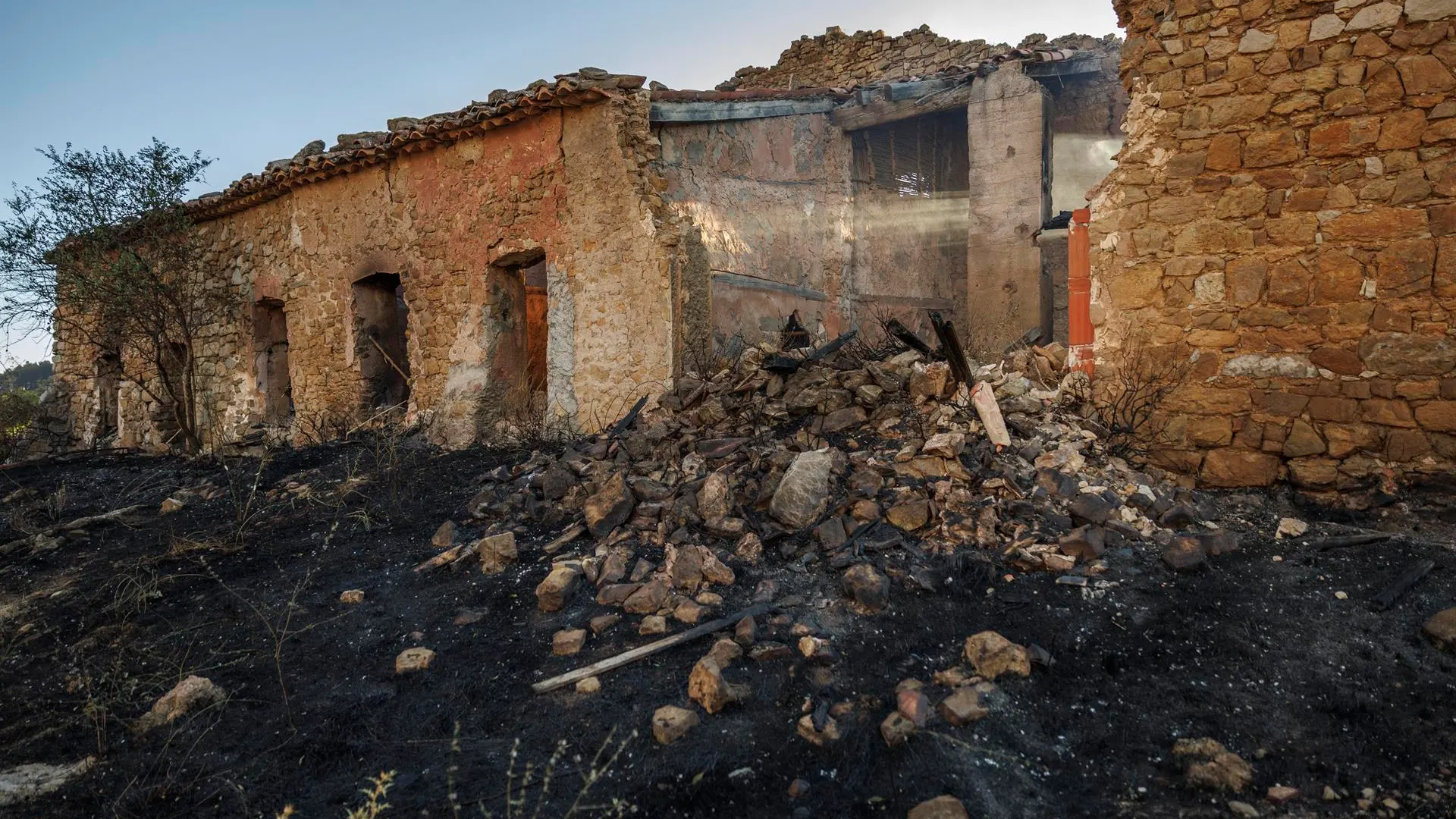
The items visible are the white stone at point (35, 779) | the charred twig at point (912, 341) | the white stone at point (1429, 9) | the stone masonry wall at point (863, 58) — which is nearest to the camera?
the white stone at point (35, 779)

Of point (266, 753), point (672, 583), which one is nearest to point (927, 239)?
point (672, 583)

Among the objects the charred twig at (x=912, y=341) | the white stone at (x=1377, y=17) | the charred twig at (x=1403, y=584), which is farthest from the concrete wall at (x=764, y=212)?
the charred twig at (x=1403, y=584)

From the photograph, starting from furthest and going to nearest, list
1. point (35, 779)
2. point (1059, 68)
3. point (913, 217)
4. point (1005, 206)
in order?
point (913, 217)
point (1005, 206)
point (1059, 68)
point (35, 779)

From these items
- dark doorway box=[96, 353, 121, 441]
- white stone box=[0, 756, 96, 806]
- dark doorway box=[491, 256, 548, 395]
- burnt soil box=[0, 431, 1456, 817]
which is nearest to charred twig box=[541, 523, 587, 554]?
burnt soil box=[0, 431, 1456, 817]

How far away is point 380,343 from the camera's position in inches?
360

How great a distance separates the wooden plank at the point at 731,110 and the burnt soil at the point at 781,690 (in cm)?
471

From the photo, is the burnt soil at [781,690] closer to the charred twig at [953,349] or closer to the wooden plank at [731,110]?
the charred twig at [953,349]

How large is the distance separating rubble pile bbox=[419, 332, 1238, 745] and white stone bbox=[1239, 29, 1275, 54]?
6.76ft

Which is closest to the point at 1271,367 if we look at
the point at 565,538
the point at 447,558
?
the point at 565,538

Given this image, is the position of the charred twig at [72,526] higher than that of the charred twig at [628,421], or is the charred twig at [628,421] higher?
the charred twig at [628,421]

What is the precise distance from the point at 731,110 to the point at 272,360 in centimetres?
786

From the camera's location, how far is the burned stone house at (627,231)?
22.1ft

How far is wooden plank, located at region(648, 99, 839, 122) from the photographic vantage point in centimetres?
694

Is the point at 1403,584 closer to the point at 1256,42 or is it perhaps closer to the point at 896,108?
the point at 1256,42
